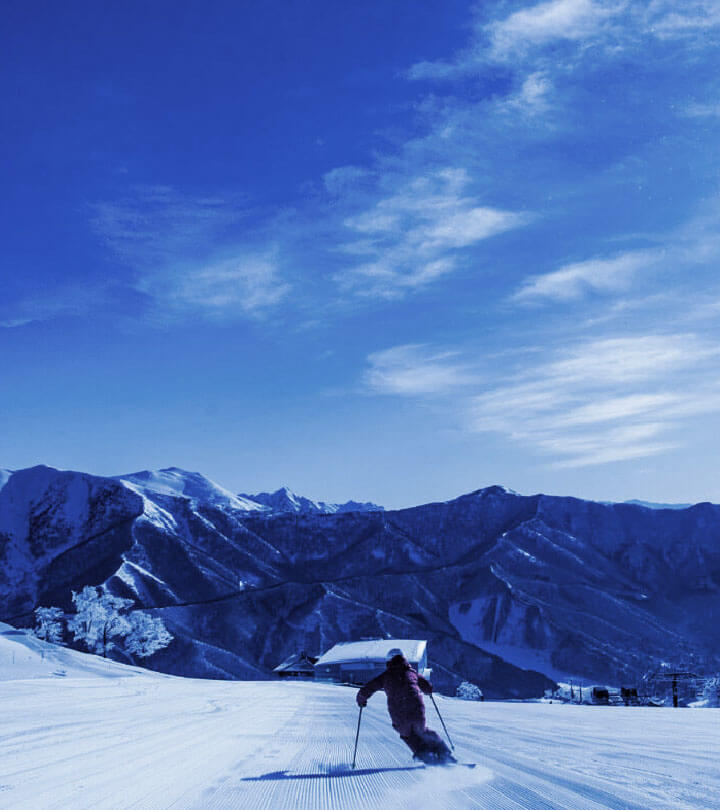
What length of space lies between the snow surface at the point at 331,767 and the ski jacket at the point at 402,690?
53 centimetres

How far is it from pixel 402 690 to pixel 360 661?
87011 mm

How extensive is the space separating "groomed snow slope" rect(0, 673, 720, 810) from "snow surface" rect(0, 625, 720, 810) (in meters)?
0.02

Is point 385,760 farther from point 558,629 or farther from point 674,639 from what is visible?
point 674,639

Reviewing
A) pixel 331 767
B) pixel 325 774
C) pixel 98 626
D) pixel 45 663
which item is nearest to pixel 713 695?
pixel 45 663

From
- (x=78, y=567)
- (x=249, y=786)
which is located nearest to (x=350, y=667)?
(x=249, y=786)

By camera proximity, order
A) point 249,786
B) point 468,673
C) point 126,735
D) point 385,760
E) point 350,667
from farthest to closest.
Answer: point 468,673 → point 350,667 → point 126,735 → point 385,760 → point 249,786

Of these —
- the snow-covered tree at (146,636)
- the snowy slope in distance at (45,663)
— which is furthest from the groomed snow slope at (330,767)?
the snow-covered tree at (146,636)

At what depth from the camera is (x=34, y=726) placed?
1334cm

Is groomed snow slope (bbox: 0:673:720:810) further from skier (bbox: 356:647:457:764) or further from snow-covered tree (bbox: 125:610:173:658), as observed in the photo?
snow-covered tree (bbox: 125:610:173:658)

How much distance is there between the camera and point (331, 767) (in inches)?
337

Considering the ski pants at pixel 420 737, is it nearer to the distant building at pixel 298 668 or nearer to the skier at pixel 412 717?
the skier at pixel 412 717

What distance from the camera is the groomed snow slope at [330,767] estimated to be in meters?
6.32

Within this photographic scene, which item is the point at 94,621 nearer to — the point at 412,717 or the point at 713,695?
the point at 713,695

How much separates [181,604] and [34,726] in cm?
14828
